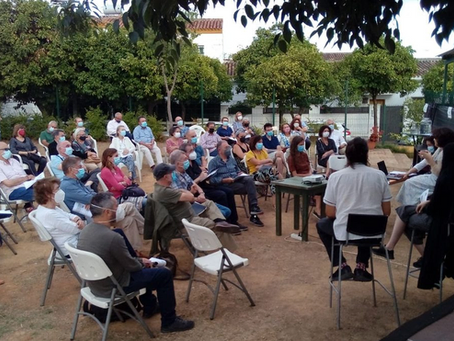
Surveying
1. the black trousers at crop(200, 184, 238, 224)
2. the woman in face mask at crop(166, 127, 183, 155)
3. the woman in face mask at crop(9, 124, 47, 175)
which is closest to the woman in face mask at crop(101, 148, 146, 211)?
the black trousers at crop(200, 184, 238, 224)

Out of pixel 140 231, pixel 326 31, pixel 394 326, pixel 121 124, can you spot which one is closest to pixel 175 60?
pixel 326 31

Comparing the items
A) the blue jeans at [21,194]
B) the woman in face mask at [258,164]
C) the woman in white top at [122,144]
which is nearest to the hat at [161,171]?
the blue jeans at [21,194]

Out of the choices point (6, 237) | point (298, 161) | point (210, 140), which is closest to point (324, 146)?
point (298, 161)

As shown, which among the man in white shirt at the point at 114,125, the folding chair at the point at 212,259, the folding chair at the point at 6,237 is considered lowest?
the folding chair at the point at 6,237

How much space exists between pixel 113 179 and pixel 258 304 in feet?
8.58

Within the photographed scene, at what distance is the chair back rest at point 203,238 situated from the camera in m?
3.92

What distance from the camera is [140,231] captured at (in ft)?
18.2

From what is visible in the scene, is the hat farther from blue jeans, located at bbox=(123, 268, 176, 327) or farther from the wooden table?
the wooden table

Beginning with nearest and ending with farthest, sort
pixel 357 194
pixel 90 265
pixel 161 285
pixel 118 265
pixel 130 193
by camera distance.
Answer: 1. pixel 90 265
2. pixel 118 265
3. pixel 161 285
4. pixel 357 194
5. pixel 130 193

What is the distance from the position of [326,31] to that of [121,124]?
7.84 meters

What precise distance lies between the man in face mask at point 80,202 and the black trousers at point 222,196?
53.6 inches

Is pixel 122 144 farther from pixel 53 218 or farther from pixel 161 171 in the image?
pixel 53 218

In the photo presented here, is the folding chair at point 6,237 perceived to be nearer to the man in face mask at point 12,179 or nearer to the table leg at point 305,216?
the man in face mask at point 12,179

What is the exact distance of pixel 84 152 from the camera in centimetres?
862
